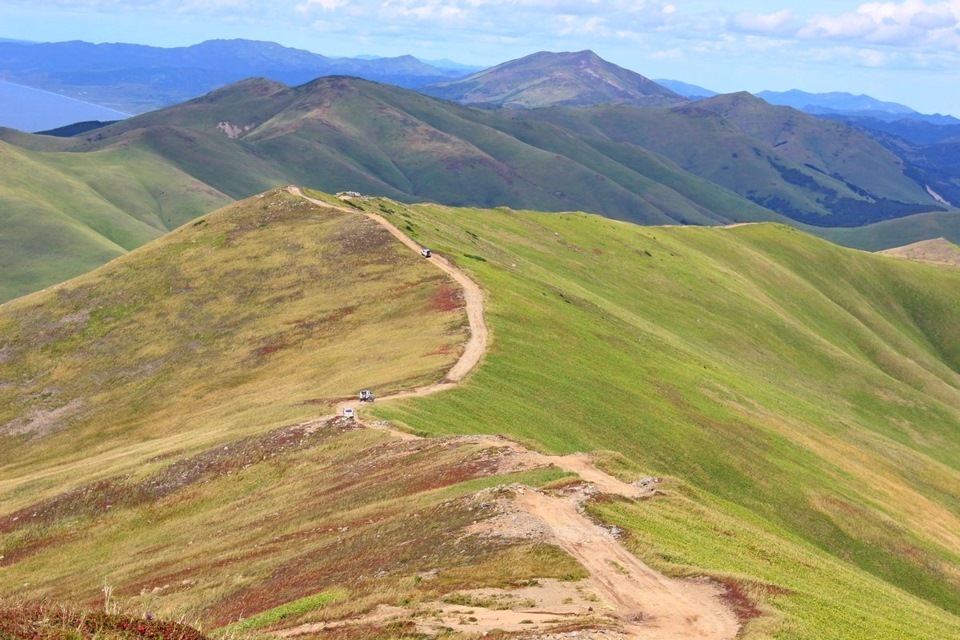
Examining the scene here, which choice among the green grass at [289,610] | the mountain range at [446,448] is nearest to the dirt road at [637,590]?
the mountain range at [446,448]

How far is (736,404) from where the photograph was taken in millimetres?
84312

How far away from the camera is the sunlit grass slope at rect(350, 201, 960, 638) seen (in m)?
39.8

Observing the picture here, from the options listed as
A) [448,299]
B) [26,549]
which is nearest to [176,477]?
[26,549]

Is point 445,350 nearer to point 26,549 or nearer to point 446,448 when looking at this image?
point 446,448

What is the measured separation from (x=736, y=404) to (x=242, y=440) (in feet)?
159

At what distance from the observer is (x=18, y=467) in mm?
71875

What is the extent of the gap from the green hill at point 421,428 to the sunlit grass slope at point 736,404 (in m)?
0.33

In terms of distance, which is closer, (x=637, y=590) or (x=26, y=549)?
(x=637, y=590)

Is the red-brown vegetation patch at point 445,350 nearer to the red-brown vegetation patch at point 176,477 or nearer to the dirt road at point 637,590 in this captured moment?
the red-brown vegetation patch at point 176,477

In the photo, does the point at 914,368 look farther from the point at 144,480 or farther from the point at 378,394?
the point at 144,480

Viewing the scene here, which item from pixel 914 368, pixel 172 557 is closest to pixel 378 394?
pixel 172 557

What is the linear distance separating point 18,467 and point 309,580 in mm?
47792

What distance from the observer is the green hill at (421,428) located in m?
36.4

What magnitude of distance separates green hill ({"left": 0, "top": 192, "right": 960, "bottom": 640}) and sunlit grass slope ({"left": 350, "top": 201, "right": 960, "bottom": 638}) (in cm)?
33
